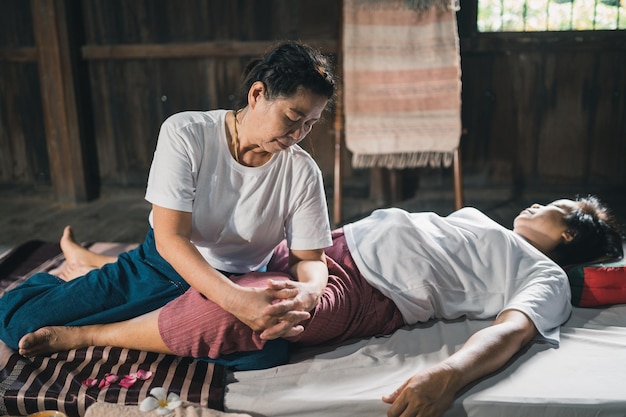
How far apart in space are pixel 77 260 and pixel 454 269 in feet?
4.33

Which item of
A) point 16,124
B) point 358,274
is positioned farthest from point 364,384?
point 16,124

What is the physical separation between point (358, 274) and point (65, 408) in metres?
0.82

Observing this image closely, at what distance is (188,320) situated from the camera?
1528 mm

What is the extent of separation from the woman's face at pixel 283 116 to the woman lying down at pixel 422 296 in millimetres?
341

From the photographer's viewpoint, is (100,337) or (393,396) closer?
(393,396)

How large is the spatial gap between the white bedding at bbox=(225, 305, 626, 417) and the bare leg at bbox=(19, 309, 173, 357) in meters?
0.24

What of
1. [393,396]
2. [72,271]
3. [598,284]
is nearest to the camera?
[393,396]

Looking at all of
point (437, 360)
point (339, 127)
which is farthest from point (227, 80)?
point (437, 360)

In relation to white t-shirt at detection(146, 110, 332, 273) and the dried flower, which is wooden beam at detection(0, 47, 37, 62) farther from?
the dried flower

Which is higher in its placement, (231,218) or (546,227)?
(231,218)

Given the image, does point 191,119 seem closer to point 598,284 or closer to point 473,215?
point 473,215

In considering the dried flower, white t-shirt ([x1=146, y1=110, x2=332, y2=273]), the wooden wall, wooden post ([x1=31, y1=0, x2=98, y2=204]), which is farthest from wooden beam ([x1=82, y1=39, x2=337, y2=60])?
the dried flower

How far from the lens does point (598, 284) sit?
6.24 feet

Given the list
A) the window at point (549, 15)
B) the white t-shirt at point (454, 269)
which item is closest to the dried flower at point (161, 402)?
the white t-shirt at point (454, 269)
